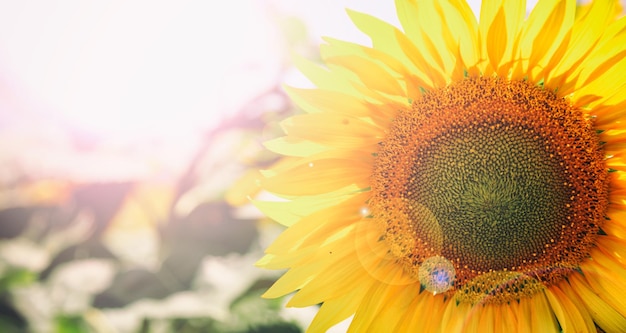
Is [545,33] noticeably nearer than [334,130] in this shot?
Yes

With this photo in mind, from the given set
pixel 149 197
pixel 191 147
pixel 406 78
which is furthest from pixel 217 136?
pixel 406 78

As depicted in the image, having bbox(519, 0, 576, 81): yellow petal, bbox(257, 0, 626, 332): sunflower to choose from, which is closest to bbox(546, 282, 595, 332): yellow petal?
bbox(257, 0, 626, 332): sunflower

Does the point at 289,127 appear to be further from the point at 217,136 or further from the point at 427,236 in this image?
the point at 217,136

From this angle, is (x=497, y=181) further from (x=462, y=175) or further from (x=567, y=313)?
(x=567, y=313)

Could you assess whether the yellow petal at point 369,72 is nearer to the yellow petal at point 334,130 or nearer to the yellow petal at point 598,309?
the yellow petal at point 334,130

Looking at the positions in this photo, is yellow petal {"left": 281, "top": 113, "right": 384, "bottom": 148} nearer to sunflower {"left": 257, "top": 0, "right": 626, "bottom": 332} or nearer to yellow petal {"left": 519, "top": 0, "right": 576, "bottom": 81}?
sunflower {"left": 257, "top": 0, "right": 626, "bottom": 332}

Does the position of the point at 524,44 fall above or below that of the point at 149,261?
above

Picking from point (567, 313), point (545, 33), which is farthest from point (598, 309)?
point (545, 33)
